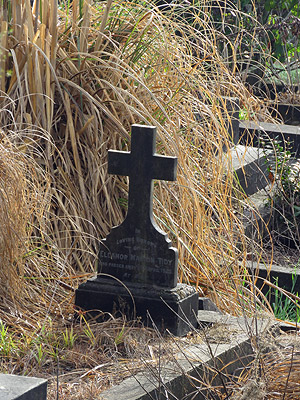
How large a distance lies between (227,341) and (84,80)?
2.01 meters

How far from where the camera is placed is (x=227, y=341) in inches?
143

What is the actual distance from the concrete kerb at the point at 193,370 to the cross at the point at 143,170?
603 mm

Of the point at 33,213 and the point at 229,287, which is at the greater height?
the point at 33,213

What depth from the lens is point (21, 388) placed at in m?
2.37

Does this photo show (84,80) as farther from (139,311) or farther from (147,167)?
(139,311)

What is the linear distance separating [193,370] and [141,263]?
70 cm

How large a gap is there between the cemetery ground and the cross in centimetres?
48

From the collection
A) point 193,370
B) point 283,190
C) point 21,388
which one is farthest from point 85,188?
point 283,190

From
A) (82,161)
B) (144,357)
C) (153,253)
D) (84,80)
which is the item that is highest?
(84,80)

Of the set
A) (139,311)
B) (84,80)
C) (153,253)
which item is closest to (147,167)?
Answer: (153,253)

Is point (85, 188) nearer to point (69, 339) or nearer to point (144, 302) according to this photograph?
point (144, 302)

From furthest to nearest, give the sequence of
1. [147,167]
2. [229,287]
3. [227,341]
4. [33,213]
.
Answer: [229,287]
[33,213]
[147,167]
[227,341]

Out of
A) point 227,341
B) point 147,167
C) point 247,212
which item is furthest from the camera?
point 247,212

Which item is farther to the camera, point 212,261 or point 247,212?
point 247,212
